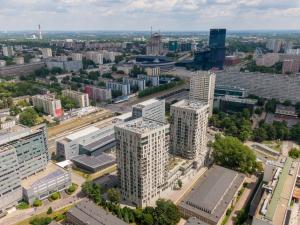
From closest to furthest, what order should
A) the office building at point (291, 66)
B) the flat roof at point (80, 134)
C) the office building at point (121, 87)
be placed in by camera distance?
the flat roof at point (80, 134)
the office building at point (121, 87)
the office building at point (291, 66)

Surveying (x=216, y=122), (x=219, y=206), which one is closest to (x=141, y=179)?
(x=219, y=206)

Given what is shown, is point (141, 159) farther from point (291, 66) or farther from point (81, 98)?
point (291, 66)

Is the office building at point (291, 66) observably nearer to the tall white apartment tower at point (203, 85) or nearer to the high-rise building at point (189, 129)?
the tall white apartment tower at point (203, 85)

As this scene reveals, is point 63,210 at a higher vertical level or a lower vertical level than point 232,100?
lower

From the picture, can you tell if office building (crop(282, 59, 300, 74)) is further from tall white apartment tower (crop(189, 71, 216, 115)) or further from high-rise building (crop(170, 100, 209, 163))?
→ high-rise building (crop(170, 100, 209, 163))

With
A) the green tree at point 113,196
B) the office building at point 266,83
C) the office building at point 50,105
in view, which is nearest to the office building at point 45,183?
the green tree at point 113,196

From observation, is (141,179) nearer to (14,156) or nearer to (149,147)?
(149,147)

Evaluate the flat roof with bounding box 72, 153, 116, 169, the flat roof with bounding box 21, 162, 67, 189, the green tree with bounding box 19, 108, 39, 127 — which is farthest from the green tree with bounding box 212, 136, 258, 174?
the green tree with bounding box 19, 108, 39, 127
